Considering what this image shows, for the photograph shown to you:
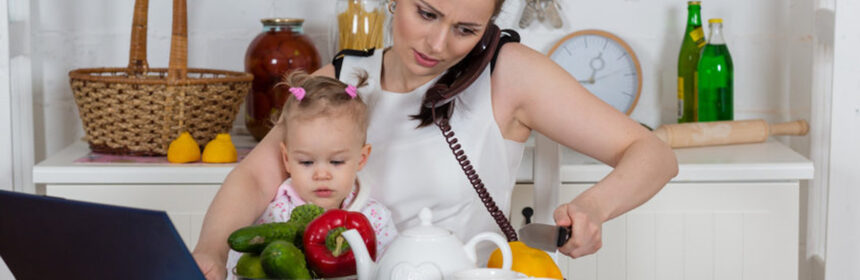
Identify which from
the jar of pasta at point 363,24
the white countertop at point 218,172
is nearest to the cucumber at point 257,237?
the white countertop at point 218,172

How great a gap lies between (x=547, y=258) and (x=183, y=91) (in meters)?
1.36

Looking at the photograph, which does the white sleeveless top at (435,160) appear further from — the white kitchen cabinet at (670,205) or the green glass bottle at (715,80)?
the green glass bottle at (715,80)

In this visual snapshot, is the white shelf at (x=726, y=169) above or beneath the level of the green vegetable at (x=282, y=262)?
beneath

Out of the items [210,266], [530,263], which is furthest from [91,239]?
[530,263]

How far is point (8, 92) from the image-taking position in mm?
2197

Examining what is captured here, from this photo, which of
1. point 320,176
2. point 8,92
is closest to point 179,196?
point 8,92

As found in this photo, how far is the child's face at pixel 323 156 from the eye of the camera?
4.66 feet

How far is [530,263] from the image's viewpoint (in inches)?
37.2

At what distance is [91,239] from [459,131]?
812mm

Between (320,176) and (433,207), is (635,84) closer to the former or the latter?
(433,207)

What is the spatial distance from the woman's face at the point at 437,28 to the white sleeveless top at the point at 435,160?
18 cm

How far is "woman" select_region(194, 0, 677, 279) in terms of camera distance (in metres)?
1.37

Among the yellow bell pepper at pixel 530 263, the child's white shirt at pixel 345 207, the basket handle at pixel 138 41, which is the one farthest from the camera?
the basket handle at pixel 138 41

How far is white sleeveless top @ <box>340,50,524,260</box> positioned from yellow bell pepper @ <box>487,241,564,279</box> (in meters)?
0.61
